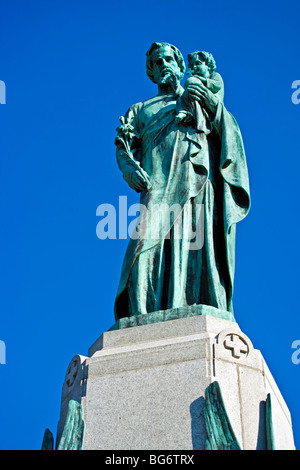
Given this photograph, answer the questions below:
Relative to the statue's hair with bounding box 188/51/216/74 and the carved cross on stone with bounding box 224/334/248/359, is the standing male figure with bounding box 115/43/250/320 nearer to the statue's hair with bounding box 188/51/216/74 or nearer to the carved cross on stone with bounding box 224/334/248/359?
the statue's hair with bounding box 188/51/216/74

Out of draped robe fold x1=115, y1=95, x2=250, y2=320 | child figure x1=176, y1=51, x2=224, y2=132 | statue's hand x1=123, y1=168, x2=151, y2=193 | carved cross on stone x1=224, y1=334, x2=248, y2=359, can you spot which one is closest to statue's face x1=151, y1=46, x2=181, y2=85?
child figure x1=176, y1=51, x2=224, y2=132

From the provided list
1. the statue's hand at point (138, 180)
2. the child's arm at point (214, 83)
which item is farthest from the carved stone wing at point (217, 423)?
the child's arm at point (214, 83)

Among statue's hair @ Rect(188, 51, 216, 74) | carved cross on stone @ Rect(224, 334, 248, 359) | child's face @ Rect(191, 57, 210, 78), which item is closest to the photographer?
carved cross on stone @ Rect(224, 334, 248, 359)

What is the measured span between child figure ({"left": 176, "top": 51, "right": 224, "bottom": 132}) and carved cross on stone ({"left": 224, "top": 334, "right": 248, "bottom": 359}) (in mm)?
3338

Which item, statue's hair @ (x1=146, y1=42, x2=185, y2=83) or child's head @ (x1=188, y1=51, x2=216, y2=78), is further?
statue's hair @ (x1=146, y1=42, x2=185, y2=83)

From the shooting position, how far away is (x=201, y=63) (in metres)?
12.4

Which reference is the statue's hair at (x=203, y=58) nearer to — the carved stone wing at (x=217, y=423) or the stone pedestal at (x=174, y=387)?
the stone pedestal at (x=174, y=387)

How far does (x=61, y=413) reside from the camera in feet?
34.1

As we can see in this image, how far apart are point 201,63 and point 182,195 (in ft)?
7.32

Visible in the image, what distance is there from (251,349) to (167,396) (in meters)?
1.12

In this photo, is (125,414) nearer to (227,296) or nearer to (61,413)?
(61,413)

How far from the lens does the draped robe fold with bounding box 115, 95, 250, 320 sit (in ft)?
35.7
